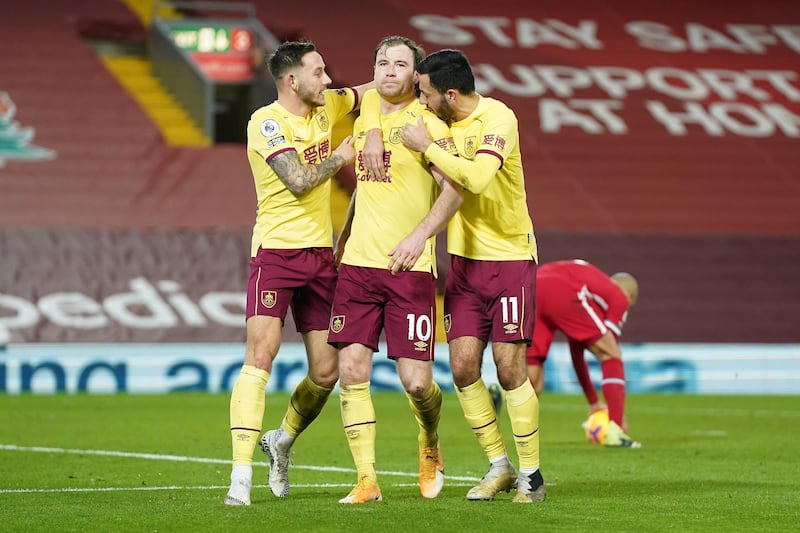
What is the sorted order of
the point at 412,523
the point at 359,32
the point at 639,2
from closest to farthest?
the point at 412,523 < the point at 359,32 < the point at 639,2

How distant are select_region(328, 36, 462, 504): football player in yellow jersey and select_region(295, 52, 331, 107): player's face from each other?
28 cm

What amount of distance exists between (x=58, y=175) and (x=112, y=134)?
1.14m

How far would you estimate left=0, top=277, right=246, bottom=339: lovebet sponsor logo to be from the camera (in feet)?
60.1

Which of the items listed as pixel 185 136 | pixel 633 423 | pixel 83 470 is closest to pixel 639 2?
pixel 185 136

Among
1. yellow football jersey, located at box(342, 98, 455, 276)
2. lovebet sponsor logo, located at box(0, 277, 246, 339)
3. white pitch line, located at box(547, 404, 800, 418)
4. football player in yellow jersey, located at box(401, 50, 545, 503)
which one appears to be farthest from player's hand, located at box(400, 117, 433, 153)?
lovebet sponsor logo, located at box(0, 277, 246, 339)

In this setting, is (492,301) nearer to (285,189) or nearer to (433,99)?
(433,99)

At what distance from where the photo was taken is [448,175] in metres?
6.86

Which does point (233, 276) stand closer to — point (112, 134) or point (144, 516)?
point (112, 134)

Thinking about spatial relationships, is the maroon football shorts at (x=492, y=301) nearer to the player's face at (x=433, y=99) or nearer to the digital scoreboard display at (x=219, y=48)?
the player's face at (x=433, y=99)

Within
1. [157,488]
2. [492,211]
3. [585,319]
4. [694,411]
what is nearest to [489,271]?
[492,211]

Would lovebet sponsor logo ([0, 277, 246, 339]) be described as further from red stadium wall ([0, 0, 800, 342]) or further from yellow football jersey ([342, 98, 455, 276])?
yellow football jersey ([342, 98, 455, 276])

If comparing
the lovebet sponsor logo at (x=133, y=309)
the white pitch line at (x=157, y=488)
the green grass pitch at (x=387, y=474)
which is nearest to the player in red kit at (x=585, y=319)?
the green grass pitch at (x=387, y=474)

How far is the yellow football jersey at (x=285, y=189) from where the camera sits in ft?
23.1

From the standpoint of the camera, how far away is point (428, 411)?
7.26 meters
